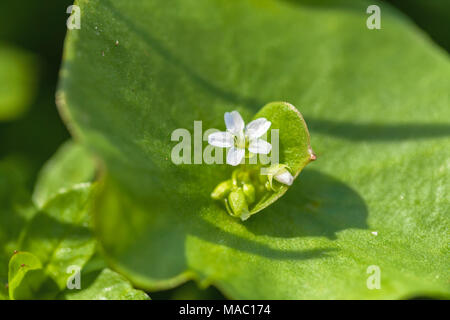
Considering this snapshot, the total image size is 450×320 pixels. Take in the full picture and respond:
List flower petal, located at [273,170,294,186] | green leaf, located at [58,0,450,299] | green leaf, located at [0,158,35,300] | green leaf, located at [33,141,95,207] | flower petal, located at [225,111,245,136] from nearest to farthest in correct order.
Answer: green leaf, located at [58,0,450,299], flower petal, located at [273,170,294,186], flower petal, located at [225,111,245,136], green leaf, located at [0,158,35,300], green leaf, located at [33,141,95,207]

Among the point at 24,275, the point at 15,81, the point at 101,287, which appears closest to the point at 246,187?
the point at 101,287

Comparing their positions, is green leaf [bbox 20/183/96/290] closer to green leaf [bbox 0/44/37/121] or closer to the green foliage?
the green foliage

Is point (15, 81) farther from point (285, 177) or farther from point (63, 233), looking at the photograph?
point (285, 177)

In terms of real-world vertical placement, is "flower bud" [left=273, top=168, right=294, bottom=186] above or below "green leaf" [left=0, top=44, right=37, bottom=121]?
below

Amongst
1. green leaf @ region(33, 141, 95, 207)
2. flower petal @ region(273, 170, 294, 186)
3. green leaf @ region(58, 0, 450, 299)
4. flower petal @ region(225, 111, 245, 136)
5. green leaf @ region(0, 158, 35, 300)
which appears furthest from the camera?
green leaf @ region(33, 141, 95, 207)

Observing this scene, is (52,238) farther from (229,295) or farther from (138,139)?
(229,295)

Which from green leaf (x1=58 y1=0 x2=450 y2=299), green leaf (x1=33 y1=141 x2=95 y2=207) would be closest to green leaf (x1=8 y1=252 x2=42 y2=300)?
green leaf (x1=58 y1=0 x2=450 y2=299)
